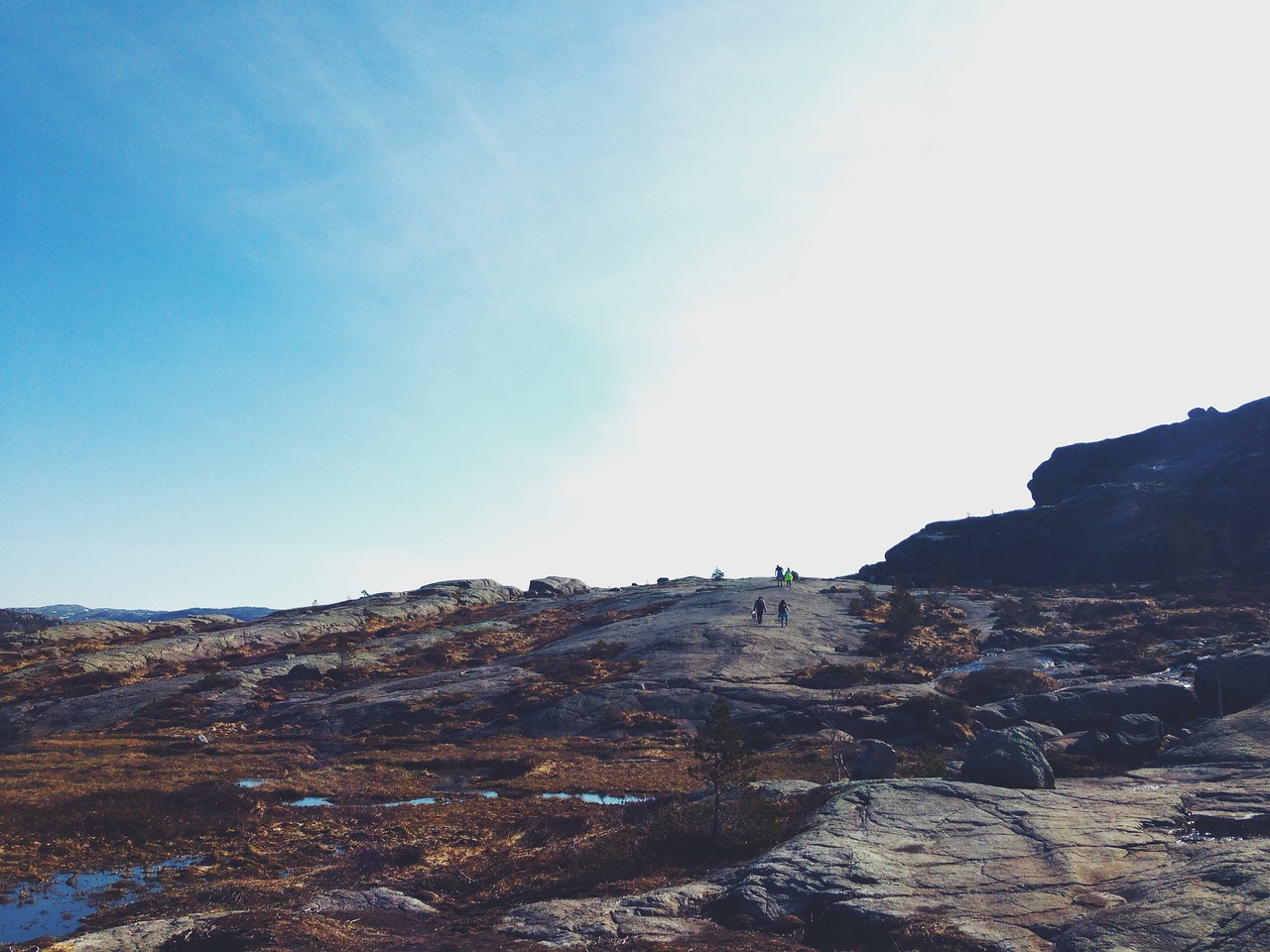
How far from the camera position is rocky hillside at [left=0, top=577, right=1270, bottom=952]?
1276 centimetres

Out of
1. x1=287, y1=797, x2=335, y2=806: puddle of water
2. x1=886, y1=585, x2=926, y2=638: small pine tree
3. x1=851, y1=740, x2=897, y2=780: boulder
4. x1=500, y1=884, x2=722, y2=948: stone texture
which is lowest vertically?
x1=287, y1=797, x2=335, y2=806: puddle of water

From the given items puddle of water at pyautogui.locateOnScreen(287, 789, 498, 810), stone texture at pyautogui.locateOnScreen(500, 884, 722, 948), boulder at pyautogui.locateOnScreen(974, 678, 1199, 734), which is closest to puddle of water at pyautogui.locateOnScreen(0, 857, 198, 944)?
puddle of water at pyautogui.locateOnScreen(287, 789, 498, 810)

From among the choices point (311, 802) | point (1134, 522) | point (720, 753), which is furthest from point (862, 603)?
point (311, 802)

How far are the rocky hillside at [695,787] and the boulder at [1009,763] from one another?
0.24 ft

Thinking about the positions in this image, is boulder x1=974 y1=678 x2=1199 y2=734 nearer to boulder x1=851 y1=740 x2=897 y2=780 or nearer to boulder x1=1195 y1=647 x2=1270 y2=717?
boulder x1=1195 y1=647 x2=1270 y2=717

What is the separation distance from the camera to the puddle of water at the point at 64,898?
46.0 feet

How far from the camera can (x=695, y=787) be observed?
2584 centimetres

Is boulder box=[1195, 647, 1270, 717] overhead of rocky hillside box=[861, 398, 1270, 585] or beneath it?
beneath

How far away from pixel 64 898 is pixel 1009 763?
22.7 metres

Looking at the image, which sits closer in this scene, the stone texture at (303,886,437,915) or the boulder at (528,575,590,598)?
the stone texture at (303,886,437,915)

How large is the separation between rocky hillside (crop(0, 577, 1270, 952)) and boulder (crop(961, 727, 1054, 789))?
0.07 meters

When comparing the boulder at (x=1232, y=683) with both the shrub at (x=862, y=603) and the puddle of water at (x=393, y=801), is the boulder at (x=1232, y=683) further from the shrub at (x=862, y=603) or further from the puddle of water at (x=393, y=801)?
the shrub at (x=862, y=603)

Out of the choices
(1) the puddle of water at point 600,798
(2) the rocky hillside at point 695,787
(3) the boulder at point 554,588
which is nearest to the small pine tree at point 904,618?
(2) the rocky hillside at point 695,787

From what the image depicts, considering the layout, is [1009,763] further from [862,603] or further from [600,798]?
[862,603]
